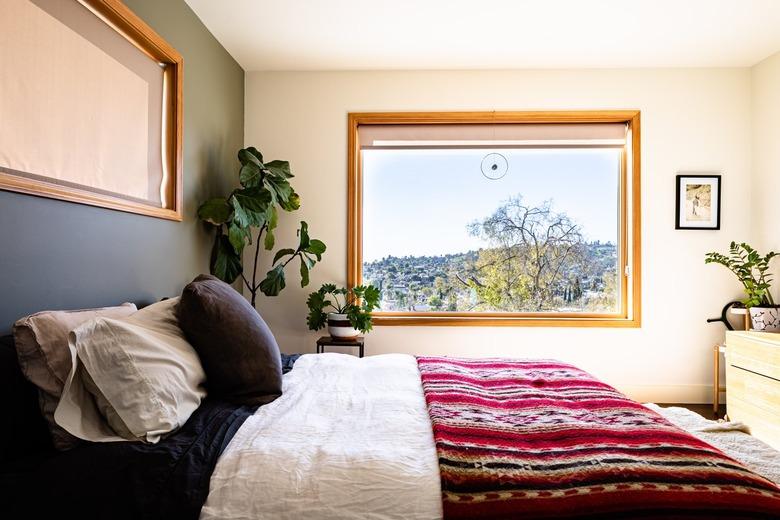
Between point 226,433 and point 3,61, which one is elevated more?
point 3,61

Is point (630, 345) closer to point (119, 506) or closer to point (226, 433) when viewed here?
point (226, 433)

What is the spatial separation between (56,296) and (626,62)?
3.91 meters

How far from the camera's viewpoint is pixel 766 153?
3482mm

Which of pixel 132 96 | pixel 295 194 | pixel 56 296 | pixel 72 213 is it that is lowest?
pixel 56 296

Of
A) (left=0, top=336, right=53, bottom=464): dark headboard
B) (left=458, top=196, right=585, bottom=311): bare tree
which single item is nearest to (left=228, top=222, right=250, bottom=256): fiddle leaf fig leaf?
(left=0, top=336, right=53, bottom=464): dark headboard

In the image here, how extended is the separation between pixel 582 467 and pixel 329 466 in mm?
620

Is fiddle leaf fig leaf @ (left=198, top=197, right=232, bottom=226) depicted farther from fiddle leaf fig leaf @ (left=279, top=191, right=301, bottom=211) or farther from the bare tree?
the bare tree

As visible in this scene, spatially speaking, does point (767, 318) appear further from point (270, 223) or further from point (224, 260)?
point (224, 260)

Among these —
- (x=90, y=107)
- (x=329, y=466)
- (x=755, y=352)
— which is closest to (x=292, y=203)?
(x=90, y=107)

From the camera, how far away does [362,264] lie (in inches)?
152

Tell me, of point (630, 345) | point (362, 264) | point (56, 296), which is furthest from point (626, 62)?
point (56, 296)

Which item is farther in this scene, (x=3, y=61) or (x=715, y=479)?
(x=3, y=61)

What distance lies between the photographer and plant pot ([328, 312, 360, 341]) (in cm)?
338

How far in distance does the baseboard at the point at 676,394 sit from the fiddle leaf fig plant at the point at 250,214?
108 inches
